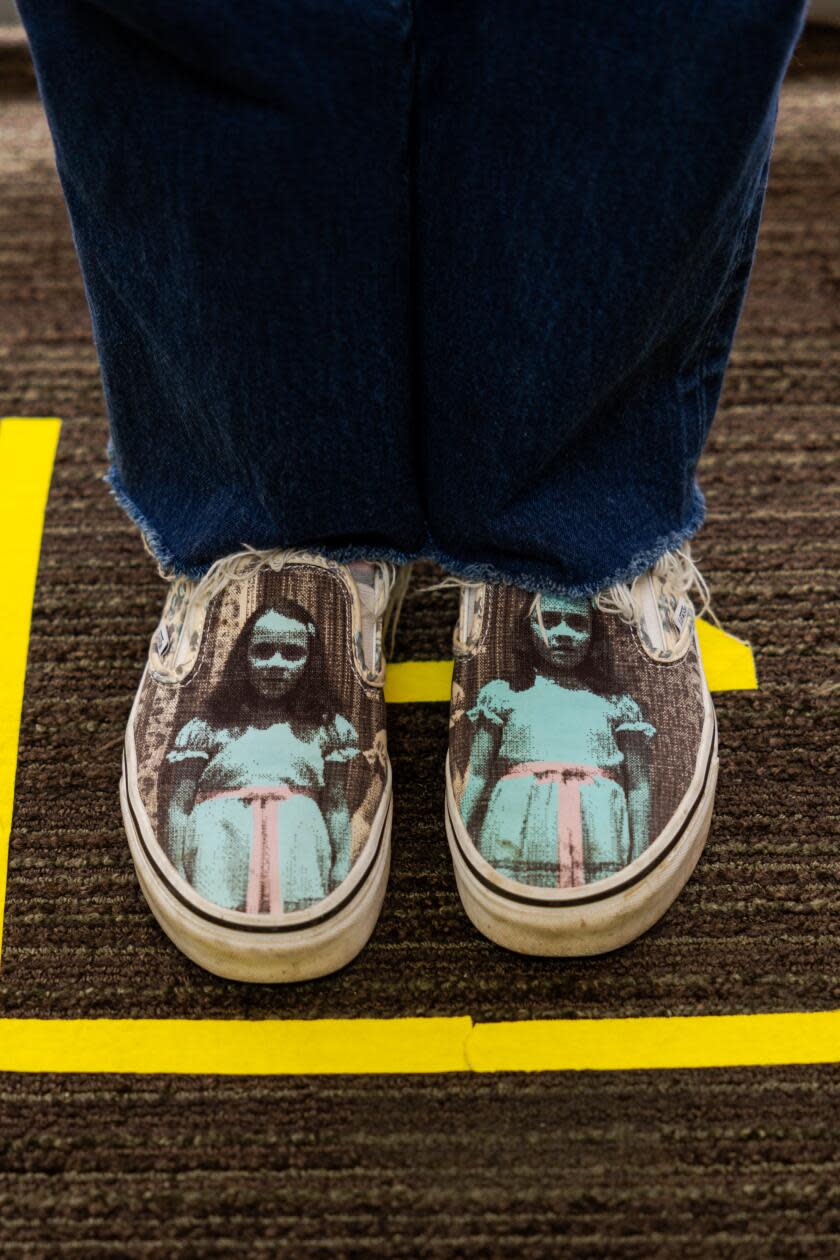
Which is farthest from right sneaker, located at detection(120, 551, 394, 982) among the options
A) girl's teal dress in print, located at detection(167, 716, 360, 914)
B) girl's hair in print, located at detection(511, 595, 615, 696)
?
girl's hair in print, located at detection(511, 595, 615, 696)

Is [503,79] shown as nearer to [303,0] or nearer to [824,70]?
[303,0]

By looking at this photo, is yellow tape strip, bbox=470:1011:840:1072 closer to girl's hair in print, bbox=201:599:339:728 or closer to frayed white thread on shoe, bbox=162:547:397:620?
girl's hair in print, bbox=201:599:339:728

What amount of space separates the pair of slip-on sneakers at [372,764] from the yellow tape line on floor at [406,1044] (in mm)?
51

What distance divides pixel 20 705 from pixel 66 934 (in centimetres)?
24

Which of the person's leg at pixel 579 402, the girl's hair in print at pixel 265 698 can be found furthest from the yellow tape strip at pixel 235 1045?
the girl's hair in print at pixel 265 698

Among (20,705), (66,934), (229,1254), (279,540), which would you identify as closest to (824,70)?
(279,540)

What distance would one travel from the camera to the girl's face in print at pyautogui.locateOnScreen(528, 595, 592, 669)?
33.9 inches

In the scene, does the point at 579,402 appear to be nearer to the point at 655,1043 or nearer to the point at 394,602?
the point at 394,602

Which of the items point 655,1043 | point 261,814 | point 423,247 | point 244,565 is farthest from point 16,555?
point 655,1043

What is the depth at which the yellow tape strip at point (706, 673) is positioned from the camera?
1014 mm

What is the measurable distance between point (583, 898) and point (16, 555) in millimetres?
700

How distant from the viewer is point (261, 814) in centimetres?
79

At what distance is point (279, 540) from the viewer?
839mm

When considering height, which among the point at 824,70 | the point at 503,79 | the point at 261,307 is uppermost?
the point at 503,79
